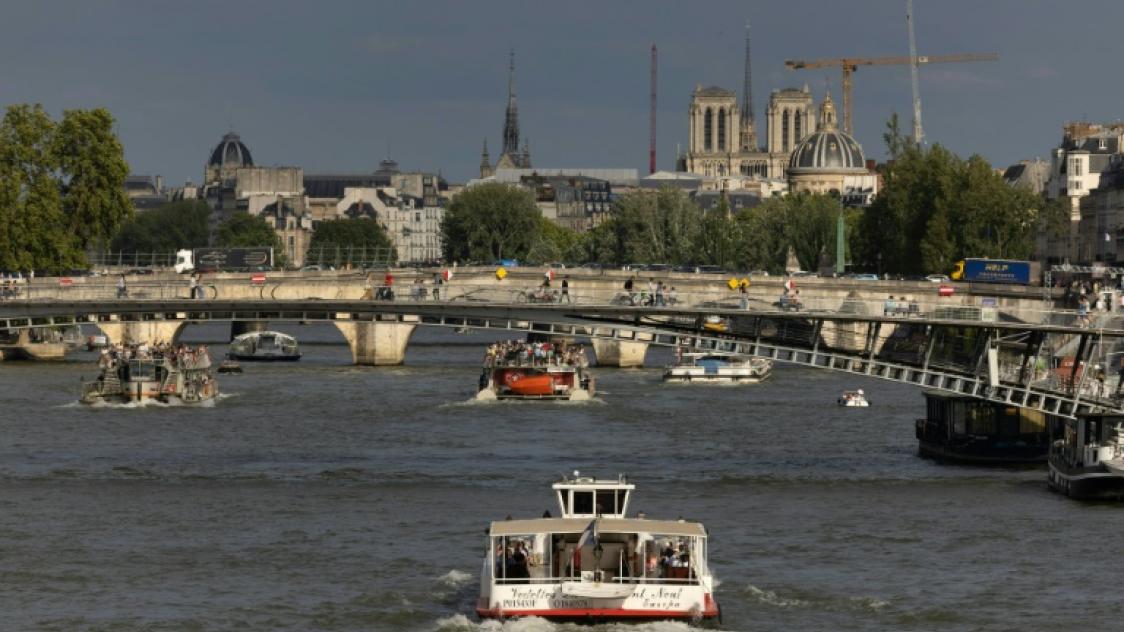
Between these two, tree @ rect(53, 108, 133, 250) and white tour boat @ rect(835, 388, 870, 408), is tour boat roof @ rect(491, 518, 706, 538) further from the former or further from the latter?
tree @ rect(53, 108, 133, 250)

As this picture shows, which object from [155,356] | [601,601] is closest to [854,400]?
[155,356]

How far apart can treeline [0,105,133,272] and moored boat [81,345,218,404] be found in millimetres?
55453

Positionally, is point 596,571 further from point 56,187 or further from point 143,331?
point 56,187

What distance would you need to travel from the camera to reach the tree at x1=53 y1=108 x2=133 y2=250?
16538cm

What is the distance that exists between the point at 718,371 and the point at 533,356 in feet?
53.1

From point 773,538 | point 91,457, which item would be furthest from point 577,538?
point 91,457

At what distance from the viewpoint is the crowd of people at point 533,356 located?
110m

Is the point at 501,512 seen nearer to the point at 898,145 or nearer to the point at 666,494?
the point at 666,494

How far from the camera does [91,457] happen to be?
81.8 m

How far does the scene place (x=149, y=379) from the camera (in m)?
105

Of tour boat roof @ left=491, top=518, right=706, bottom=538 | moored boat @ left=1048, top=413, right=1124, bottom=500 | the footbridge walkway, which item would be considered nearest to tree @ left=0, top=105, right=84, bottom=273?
the footbridge walkway

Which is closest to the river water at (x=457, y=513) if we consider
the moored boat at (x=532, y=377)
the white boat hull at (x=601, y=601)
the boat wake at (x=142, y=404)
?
the white boat hull at (x=601, y=601)

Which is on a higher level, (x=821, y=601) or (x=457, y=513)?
(x=457, y=513)

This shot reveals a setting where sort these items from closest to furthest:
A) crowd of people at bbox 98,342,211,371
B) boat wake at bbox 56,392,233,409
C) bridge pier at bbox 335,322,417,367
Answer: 1. boat wake at bbox 56,392,233,409
2. crowd of people at bbox 98,342,211,371
3. bridge pier at bbox 335,322,417,367
